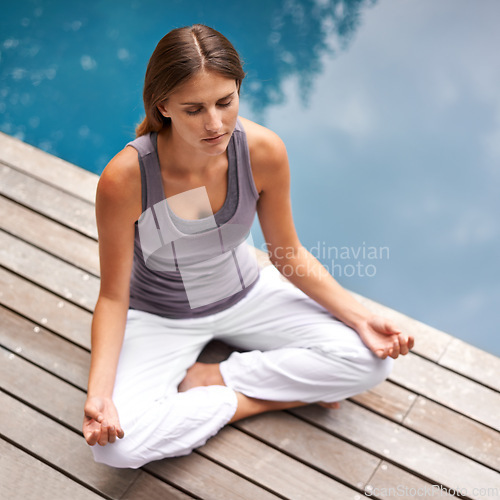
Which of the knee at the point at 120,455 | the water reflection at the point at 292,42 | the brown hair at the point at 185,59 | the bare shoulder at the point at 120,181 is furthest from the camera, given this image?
the water reflection at the point at 292,42

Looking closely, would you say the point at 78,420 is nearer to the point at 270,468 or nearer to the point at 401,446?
the point at 270,468

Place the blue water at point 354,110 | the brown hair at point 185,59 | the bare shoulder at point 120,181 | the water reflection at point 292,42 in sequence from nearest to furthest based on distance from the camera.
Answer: the brown hair at point 185,59
the bare shoulder at point 120,181
the blue water at point 354,110
the water reflection at point 292,42

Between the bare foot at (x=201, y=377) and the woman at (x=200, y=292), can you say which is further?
the bare foot at (x=201, y=377)

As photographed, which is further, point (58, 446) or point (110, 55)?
point (110, 55)

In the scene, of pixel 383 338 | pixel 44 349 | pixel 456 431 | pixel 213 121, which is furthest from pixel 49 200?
pixel 456 431

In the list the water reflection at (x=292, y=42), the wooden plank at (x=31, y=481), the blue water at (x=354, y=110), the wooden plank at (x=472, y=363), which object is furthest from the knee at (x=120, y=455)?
the water reflection at (x=292, y=42)

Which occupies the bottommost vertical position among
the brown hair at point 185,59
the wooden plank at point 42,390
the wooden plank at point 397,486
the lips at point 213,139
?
the wooden plank at point 397,486

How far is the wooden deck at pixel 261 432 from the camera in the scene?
1.70m

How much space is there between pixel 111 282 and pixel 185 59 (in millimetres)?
599

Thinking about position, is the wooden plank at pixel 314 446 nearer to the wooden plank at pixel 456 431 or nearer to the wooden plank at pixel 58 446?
the wooden plank at pixel 456 431

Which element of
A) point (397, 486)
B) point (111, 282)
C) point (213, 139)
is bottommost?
point (397, 486)

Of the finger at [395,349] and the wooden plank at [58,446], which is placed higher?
the finger at [395,349]

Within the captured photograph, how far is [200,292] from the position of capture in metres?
Result: 1.74

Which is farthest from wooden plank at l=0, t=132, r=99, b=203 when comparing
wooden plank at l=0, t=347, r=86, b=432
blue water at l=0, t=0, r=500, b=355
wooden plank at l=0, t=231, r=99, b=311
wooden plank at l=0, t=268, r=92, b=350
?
wooden plank at l=0, t=347, r=86, b=432
